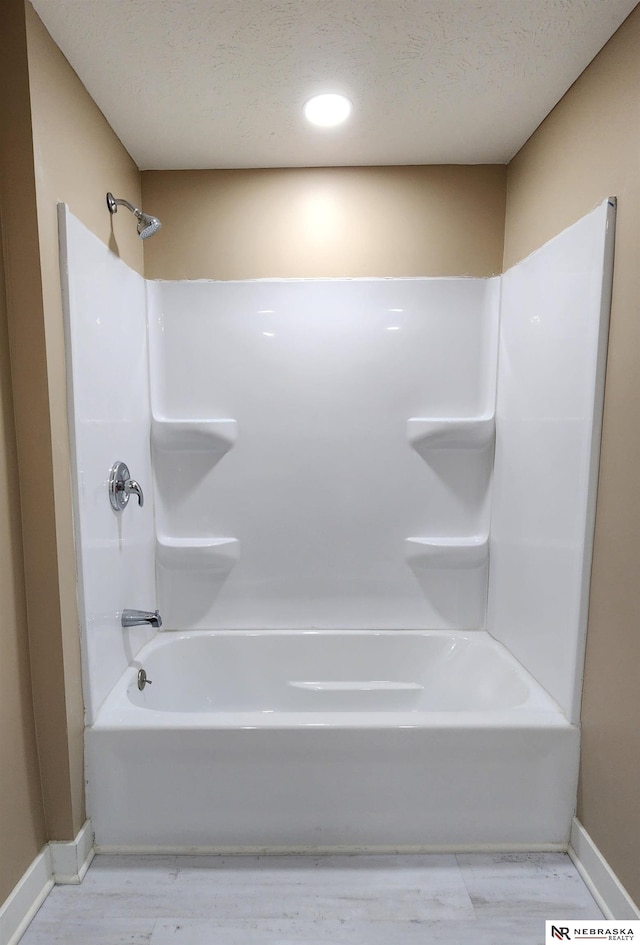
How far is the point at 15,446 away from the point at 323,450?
3.85ft

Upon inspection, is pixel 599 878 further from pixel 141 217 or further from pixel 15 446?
pixel 141 217

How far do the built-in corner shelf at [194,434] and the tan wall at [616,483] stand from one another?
1401 mm

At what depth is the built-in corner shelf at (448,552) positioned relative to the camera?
2.16m

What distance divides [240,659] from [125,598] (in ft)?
2.01

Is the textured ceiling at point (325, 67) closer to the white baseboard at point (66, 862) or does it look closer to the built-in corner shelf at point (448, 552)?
the built-in corner shelf at point (448, 552)

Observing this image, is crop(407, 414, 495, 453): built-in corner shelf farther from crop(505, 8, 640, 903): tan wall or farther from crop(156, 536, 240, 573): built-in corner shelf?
crop(156, 536, 240, 573): built-in corner shelf

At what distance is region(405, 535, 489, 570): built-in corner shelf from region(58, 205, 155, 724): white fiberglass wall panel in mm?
1150

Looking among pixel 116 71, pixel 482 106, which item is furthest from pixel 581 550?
pixel 116 71

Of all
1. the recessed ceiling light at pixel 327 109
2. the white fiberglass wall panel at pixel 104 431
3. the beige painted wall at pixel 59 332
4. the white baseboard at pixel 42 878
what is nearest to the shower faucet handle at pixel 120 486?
the white fiberglass wall panel at pixel 104 431

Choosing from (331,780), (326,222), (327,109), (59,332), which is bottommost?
(331,780)

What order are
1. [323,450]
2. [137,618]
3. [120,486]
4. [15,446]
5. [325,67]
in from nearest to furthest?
[15,446] < [325,67] < [120,486] < [137,618] < [323,450]

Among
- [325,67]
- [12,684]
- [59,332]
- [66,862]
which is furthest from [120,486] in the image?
[325,67]

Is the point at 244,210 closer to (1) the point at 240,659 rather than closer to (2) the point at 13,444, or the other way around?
(2) the point at 13,444

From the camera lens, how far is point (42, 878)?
1.40 metres
